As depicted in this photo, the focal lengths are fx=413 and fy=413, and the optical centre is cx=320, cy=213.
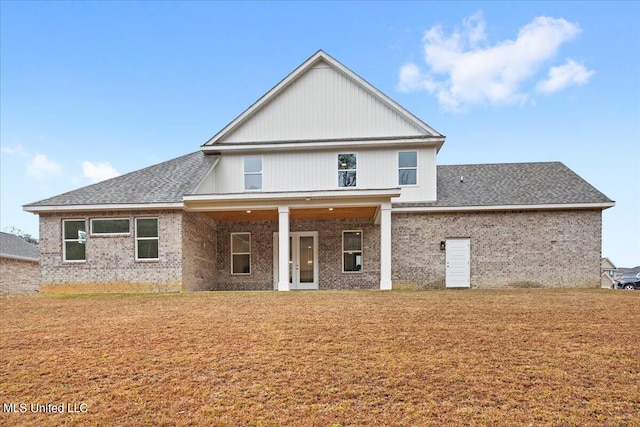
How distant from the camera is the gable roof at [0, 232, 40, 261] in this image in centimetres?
2506

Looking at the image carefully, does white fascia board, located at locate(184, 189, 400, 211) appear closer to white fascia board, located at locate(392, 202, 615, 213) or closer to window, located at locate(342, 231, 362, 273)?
white fascia board, located at locate(392, 202, 615, 213)

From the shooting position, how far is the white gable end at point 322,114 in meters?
16.4

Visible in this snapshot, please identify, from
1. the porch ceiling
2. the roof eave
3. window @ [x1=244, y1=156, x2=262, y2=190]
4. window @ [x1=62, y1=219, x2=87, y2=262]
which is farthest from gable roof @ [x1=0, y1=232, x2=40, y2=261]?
window @ [x1=244, y1=156, x2=262, y2=190]

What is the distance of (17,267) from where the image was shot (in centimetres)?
2581

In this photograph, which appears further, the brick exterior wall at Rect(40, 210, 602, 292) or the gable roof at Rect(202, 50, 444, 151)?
the gable roof at Rect(202, 50, 444, 151)

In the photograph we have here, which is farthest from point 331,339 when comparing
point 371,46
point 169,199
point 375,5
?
point 371,46

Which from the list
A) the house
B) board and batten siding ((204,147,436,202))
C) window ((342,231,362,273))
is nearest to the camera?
the house

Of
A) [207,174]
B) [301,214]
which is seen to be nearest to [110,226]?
[207,174]

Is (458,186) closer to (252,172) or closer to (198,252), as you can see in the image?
(252,172)

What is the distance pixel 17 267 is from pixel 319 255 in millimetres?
21120

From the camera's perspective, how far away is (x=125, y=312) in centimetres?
980

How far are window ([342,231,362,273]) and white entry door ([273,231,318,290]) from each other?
112cm

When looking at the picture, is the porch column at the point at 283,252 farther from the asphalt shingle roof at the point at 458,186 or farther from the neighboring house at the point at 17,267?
the neighboring house at the point at 17,267

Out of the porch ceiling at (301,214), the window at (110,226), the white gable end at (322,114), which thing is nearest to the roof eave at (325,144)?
the white gable end at (322,114)
